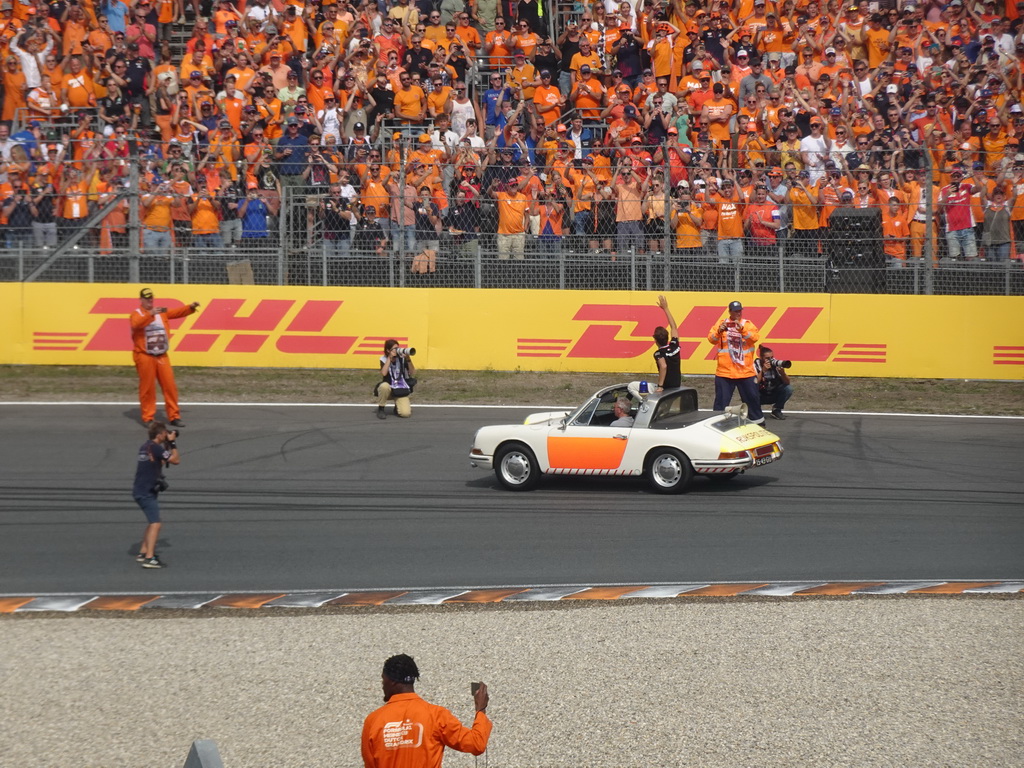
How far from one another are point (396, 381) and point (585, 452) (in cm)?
468

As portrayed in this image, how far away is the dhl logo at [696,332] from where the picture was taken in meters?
19.6

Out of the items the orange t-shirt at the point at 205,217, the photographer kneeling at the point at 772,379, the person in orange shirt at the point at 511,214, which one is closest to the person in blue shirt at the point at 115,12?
the orange t-shirt at the point at 205,217

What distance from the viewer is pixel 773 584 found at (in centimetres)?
1037

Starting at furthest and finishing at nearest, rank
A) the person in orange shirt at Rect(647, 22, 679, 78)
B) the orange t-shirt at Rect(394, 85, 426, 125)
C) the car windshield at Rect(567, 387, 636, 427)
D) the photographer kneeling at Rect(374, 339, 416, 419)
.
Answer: the person in orange shirt at Rect(647, 22, 679, 78) < the orange t-shirt at Rect(394, 85, 426, 125) < the photographer kneeling at Rect(374, 339, 416, 419) < the car windshield at Rect(567, 387, 636, 427)

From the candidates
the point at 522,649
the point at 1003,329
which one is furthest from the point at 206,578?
the point at 1003,329

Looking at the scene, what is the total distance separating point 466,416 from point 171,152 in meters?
7.01

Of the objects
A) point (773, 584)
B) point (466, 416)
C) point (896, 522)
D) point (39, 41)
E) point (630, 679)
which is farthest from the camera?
point (39, 41)

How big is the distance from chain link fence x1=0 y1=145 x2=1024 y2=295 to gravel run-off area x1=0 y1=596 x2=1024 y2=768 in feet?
33.9

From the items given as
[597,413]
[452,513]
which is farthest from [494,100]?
[452,513]

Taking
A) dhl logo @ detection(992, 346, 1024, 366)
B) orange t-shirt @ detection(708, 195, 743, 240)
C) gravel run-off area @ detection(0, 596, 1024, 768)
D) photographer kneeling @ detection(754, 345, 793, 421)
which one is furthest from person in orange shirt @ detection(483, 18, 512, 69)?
gravel run-off area @ detection(0, 596, 1024, 768)

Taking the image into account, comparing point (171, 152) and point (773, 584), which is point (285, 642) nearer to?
point (773, 584)

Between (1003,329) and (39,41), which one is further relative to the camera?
(39,41)

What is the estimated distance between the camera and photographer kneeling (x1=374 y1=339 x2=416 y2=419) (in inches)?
679

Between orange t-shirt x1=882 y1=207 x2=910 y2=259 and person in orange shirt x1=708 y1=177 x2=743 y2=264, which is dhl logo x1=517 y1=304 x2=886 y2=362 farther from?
orange t-shirt x1=882 y1=207 x2=910 y2=259
